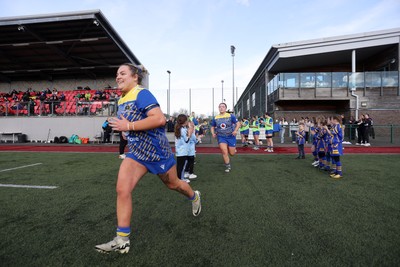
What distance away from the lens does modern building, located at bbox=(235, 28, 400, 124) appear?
19.5 metres

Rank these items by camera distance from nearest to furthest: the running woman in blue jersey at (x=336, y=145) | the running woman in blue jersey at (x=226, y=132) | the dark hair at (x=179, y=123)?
1. the dark hair at (x=179, y=123)
2. the running woman in blue jersey at (x=336, y=145)
3. the running woman in blue jersey at (x=226, y=132)

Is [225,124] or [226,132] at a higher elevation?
[225,124]

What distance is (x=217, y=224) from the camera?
302cm

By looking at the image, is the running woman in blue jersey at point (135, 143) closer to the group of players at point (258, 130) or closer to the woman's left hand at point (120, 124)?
the woman's left hand at point (120, 124)

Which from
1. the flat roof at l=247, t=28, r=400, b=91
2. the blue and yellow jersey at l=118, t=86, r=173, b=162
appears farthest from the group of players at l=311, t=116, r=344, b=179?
the flat roof at l=247, t=28, r=400, b=91

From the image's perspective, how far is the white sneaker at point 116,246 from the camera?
2264mm

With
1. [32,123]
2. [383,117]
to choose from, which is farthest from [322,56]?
[32,123]

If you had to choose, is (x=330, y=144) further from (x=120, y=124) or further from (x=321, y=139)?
(x=120, y=124)

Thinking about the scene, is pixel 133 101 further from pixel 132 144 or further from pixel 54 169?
pixel 54 169

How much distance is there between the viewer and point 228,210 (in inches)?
138

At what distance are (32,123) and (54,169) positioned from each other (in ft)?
45.0

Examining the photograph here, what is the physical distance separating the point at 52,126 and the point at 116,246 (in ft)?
60.0

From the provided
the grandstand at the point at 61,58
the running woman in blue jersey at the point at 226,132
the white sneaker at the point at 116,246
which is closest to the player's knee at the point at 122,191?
the white sneaker at the point at 116,246

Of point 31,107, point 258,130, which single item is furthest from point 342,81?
point 31,107
